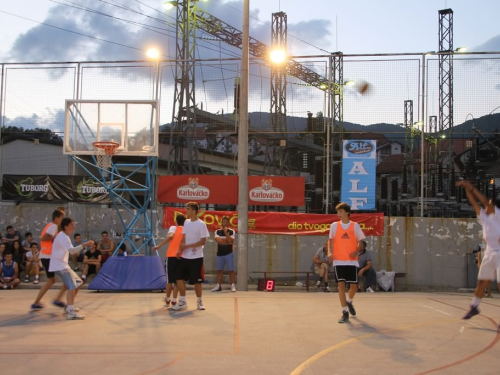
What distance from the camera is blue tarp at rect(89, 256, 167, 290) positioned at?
535 inches

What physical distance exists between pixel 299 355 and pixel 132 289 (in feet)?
25.8

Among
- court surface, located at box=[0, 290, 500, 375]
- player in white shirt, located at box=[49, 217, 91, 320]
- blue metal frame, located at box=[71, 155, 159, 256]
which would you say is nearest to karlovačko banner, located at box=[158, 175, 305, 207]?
blue metal frame, located at box=[71, 155, 159, 256]

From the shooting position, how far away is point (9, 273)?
48.8ft

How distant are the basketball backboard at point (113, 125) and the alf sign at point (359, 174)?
5.73 metres

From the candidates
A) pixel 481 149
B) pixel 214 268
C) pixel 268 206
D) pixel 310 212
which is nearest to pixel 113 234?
pixel 214 268

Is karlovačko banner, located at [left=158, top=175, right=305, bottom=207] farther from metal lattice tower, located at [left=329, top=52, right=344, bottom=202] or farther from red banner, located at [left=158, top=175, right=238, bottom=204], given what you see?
metal lattice tower, located at [left=329, top=52, right=344, bottom=202]

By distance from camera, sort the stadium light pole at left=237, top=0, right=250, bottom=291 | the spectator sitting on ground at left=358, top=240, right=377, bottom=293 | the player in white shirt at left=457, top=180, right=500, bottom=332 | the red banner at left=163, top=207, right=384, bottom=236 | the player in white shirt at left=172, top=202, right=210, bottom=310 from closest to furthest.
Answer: the player in white shirt at left=457, top=180, right=500, bottom=332 → the player in white shirt at left=172, top=202, right=210, bottom=310 → the stadium light pole at left=237, top=0, right=250, bottom=291 → the spectator sitting on ground at left=358, top=240, right=377, bottom=293 → the red banner at left=163, top=207, right=384, bottom=236

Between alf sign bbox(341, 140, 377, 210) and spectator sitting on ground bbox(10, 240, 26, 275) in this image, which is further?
alf sign bbox(341, 140, 377, 210)

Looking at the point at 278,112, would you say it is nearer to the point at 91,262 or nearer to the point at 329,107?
the point at 329,107

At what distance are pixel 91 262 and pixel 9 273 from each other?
6.89ft

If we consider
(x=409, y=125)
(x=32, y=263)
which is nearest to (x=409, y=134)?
(x=409, y=125)

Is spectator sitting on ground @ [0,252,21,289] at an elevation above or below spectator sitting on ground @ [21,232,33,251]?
below

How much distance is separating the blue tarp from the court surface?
8.59ft

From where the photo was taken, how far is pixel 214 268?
665 inches
